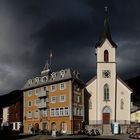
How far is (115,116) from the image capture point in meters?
97.9

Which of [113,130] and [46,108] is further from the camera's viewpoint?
[46,108]

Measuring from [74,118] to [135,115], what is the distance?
1423 inches

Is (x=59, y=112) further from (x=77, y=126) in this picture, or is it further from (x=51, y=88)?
(x=51, y=88)

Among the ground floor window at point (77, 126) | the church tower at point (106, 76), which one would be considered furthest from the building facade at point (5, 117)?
the church tower at point (106, 76)

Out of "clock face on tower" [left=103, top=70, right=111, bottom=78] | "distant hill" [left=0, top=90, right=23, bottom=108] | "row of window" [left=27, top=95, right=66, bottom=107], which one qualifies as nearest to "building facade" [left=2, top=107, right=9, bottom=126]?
"distant hill" [left=0, top=90, right=23, bottom=108]

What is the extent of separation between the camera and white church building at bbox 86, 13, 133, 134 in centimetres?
9775

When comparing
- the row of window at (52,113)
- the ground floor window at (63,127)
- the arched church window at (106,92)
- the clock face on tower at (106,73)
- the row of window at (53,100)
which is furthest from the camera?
the clock face on tower at (106,73)

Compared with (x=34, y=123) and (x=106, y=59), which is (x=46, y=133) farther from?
(x=106, y=59)

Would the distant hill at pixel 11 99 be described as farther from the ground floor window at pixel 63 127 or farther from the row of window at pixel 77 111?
the ground floor window at pixel 63 127

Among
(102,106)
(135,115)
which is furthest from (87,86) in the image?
(135,115)

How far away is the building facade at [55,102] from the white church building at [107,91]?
10.8 feet

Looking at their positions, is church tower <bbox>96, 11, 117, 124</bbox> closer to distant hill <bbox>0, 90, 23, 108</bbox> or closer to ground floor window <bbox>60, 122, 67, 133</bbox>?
ground floor window <bbox>60, 122, 67, 133</bbox>

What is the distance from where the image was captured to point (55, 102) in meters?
95.9

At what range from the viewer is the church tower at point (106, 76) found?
321 feet
